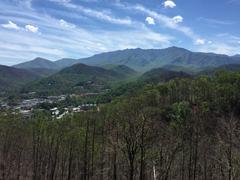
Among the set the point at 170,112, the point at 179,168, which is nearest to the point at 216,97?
the point at 170,112

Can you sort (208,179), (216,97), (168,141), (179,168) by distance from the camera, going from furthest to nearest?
1. (216,97)
2. (179,168)
3. (208,179)
4. (168,141)

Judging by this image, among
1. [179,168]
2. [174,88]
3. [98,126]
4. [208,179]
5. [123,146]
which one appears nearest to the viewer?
[123,146]

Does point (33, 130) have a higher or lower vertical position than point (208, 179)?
higher

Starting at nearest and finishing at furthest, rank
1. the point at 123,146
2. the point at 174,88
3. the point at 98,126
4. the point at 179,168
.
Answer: the point at 123,146 → the point at 179,168 → the point at 98,126 → the point at 174,88

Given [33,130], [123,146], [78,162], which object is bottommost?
[78,162]

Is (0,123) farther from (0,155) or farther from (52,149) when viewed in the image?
(52,149)

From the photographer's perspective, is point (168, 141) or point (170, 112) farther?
point (170, 112)

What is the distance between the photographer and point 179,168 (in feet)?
204

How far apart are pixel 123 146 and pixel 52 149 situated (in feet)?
139

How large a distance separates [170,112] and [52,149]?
60.1m

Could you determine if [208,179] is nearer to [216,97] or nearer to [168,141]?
[168,141]

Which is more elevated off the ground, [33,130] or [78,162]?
[33,130]

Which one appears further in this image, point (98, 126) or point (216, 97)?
Result: point (216, 97)

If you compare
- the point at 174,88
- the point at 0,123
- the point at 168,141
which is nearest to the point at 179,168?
the point at 168,141
